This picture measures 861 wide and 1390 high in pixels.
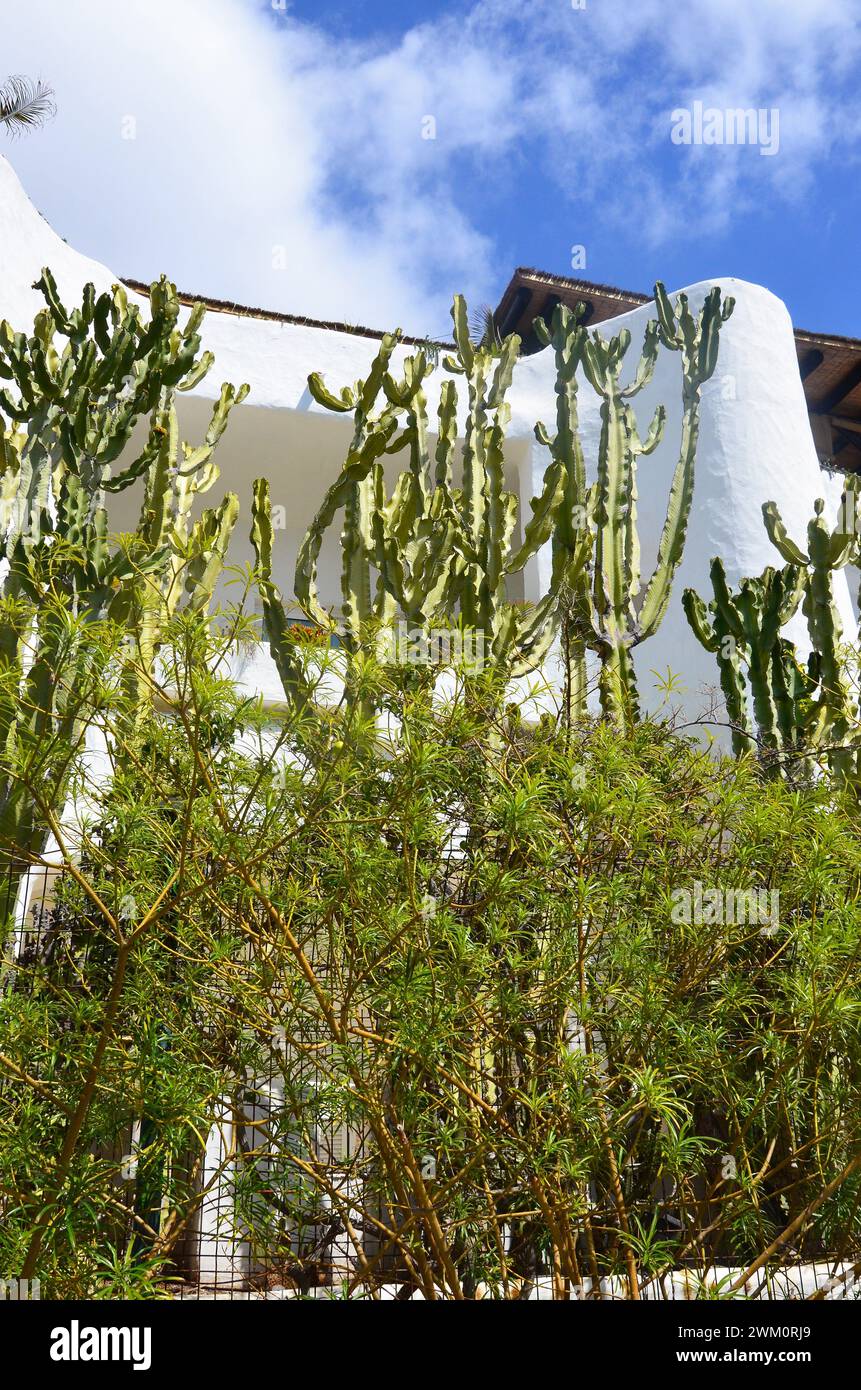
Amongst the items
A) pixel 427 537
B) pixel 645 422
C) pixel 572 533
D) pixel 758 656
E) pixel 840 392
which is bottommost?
pixel 758 656

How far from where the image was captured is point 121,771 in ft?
12.2

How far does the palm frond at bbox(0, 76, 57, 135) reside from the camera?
35.7 feet

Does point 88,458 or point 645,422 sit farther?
point 645,422

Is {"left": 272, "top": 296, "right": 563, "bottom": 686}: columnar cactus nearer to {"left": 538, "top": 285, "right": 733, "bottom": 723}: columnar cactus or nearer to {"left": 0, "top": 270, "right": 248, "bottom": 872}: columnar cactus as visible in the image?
{"left": 538, "top": 285, "right": 733, "bottom": 723}: columnar cactus

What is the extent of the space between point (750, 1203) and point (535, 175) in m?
8.01

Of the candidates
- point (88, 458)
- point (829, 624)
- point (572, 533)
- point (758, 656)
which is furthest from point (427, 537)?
point (829, 624)

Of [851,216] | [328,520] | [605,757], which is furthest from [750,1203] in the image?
[851,216]

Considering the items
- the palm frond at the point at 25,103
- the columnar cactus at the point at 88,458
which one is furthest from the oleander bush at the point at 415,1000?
the palm frond at the point at 25,103

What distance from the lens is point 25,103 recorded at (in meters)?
10.9

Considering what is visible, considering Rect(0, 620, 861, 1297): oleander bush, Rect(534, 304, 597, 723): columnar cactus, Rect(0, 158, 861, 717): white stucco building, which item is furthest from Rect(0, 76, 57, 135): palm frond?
Rect(0, 620, 861, 1297): oleander bush

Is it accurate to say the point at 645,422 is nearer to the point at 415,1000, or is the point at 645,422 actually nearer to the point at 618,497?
the point at 618,497

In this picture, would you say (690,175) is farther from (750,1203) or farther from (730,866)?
(750,1203)

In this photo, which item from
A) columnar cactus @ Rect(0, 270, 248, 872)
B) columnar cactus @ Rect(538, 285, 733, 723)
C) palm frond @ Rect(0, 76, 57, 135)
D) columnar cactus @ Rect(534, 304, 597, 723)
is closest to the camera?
columnar cactus @ Rect(0, 270, 248, 872)

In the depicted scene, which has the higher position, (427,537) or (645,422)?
(645,422)
